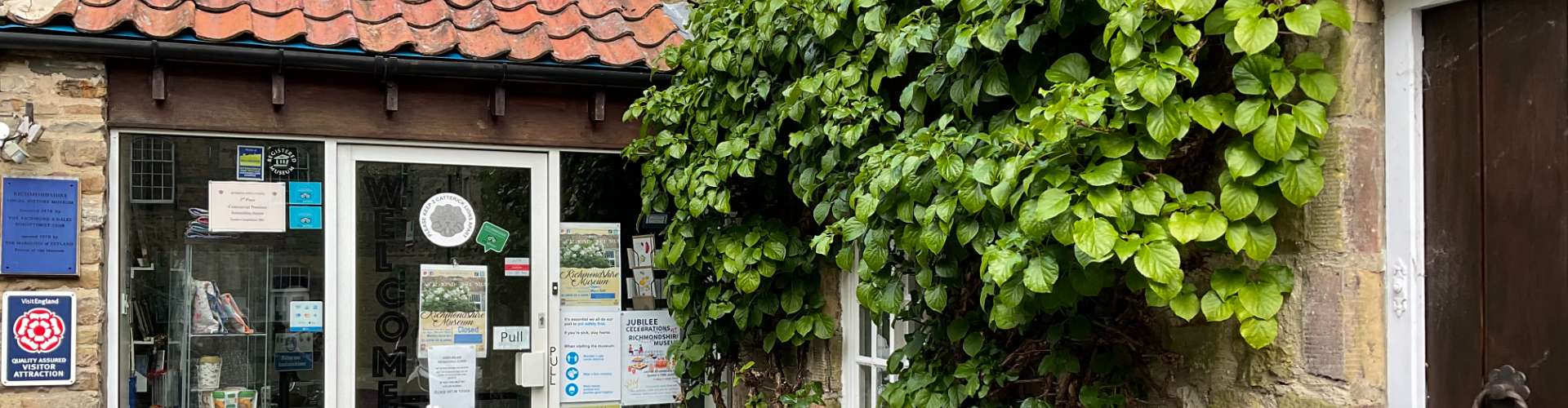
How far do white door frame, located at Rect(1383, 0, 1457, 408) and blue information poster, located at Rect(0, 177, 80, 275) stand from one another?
14.0ft

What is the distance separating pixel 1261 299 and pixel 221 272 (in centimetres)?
393

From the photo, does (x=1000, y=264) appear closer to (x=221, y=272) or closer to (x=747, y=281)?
(x=747, y=281)

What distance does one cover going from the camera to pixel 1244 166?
8.27 ft

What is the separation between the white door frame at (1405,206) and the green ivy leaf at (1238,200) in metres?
0.31

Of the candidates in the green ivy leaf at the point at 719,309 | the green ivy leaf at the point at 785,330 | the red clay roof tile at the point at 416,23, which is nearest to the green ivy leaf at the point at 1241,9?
the green ivy leaf at the point at 785,330

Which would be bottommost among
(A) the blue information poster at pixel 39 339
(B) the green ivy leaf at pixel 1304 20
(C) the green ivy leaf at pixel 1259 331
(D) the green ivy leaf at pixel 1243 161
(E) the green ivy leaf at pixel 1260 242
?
(A) the blue information poster at pixel 39 339

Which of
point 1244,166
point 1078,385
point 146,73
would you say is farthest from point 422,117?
point 1244,166

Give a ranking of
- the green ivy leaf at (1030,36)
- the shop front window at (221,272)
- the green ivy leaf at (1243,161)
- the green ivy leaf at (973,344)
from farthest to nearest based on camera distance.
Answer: the shop front window at (221,272) → the green ivy leaf at (973,344) → the green ivy leaf at (1030,36) → the green ivy leaf at (1243,161)

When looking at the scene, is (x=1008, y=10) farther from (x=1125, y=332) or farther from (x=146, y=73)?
(x=146, y=73)

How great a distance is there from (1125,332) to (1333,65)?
0.84m

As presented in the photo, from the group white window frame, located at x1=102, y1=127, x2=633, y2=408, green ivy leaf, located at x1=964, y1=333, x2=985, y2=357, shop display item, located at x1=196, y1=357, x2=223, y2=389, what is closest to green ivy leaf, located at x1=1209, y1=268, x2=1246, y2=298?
green ivy leaf, located at x1=964, y1=333, x2=985, y2=357

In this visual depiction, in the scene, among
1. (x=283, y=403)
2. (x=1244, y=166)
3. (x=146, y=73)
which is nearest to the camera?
(x=1244, y=166)

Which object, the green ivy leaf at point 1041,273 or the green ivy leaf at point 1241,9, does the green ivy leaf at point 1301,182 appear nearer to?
the green ivy leaf at point 1241,9

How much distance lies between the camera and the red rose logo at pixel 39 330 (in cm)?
438
